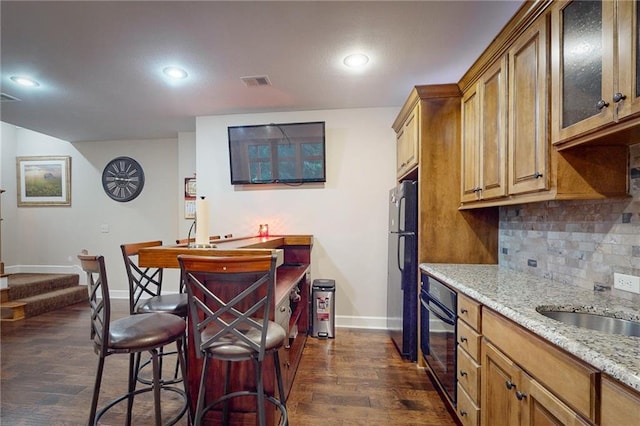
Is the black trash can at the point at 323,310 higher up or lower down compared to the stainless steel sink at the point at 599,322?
lower down

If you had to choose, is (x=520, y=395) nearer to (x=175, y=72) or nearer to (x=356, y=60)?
(x=356, y=60)

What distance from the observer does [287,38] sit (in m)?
2.13

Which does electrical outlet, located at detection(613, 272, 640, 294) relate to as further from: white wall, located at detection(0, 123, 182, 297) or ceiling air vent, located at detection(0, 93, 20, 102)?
ceiling air vent, located at detection(0, 93, 20, 102)

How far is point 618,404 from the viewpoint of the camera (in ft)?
2.47

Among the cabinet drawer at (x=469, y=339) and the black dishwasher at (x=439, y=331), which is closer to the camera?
the cabinet drawer at (x=469, y=339)

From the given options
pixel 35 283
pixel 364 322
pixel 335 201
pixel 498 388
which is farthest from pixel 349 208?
pixel 35 283

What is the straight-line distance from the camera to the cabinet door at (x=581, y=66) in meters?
1.11

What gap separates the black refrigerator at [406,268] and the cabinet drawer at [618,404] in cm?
175

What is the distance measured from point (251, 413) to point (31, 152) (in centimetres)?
620

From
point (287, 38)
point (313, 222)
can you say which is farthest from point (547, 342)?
point (313, 222)

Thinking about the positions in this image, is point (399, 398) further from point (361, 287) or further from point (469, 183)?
point (469, 183)

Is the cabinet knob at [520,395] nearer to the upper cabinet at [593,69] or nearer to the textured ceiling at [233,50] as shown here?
the upper cabinet at [593,69]

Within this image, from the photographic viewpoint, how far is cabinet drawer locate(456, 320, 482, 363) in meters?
1.50

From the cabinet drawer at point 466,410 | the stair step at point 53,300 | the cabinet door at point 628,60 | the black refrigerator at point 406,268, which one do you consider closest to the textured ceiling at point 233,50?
the cabinet door at point 628,60
